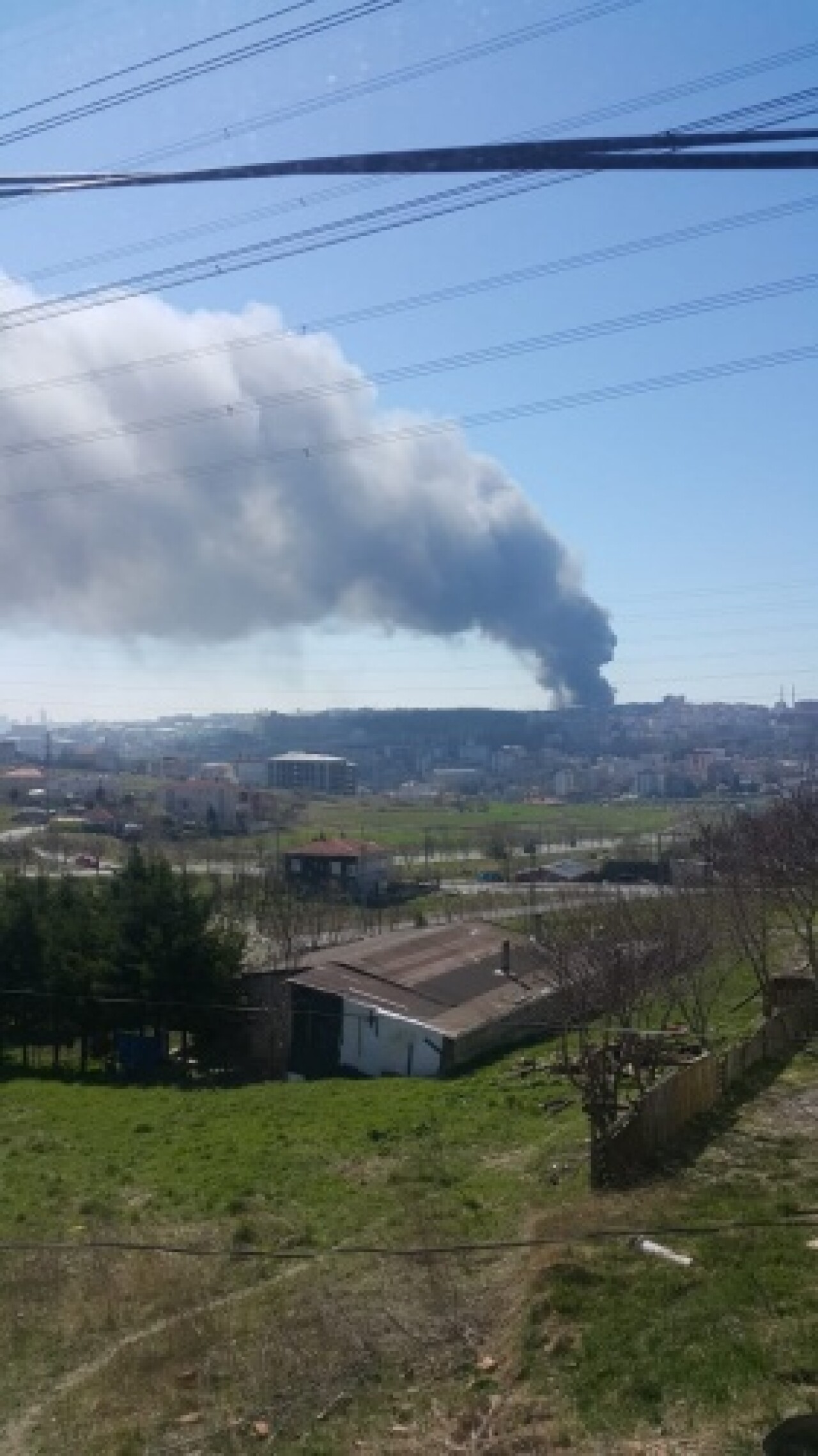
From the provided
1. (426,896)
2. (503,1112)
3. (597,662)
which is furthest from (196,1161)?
(597,662)

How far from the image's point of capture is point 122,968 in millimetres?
26422

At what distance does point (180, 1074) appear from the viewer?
83.8 ft

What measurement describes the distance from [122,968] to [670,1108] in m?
15.7

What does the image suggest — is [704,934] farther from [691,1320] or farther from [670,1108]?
[691,1320]

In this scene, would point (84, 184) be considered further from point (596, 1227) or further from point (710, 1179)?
point (710, 1179)

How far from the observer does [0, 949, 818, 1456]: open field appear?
7.87 m

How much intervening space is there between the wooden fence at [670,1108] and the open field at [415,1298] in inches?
11.1

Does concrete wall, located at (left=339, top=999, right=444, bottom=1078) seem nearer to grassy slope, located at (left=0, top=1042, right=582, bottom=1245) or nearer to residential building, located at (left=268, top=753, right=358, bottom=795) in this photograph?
grassy slope, located at (left=0, top=1042, right=582, bottom=1245)

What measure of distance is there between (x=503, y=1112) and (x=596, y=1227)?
753cm

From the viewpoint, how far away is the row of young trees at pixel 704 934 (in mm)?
16750

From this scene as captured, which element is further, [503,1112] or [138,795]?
[138,795]

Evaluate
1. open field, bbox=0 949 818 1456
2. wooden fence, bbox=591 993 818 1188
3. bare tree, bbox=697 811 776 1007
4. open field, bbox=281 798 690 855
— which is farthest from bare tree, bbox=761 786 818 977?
open field, bbox=281 798 690 855

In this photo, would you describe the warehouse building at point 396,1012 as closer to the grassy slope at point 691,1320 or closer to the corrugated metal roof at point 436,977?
the corrugated metal roof at point 436,977

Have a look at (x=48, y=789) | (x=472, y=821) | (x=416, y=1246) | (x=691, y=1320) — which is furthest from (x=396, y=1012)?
(x=48, y=789)
